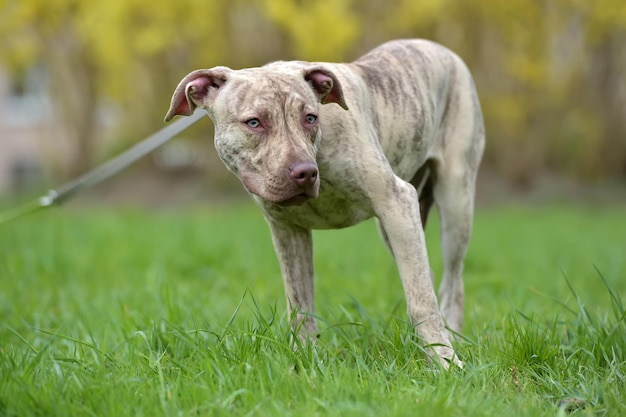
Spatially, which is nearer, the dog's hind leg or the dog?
the dog

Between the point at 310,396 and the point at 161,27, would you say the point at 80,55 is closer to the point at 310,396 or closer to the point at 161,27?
the point at 161,27

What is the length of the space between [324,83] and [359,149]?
12.8 inches

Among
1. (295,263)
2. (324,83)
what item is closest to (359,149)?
(324,83)

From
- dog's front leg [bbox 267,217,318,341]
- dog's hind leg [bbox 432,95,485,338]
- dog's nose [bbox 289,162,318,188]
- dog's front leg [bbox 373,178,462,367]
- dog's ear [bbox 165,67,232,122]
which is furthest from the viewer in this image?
dog's hind leg [bbox 432,95,485,338]

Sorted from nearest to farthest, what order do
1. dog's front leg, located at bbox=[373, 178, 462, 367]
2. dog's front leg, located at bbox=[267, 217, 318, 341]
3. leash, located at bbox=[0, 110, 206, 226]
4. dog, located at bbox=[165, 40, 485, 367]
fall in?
dog, located at bbox=[165, 40, 485, 367], dog's front leg, located at bbox=[373, 178, 462, 367], dog's front leg, located at bbox=[267, 217, 318, 341], leash, located at bbox=[0, 110, 206, 226]

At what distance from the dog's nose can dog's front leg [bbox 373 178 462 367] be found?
0.57 metres

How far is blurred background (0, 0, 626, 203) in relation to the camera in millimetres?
14344

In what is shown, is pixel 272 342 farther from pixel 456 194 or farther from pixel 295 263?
pixel 456 194

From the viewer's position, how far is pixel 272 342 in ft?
11.0

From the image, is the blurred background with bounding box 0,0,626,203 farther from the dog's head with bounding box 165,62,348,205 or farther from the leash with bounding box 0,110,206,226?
the dog's head with bounding box 165,62,348,205

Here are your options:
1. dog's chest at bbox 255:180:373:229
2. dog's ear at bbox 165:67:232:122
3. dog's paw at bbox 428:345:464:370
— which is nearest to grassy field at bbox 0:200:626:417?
dog's paw at bbox 428:345:464:370

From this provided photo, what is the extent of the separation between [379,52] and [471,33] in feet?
39.0

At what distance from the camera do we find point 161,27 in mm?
15148

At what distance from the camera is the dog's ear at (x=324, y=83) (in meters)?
3.42
